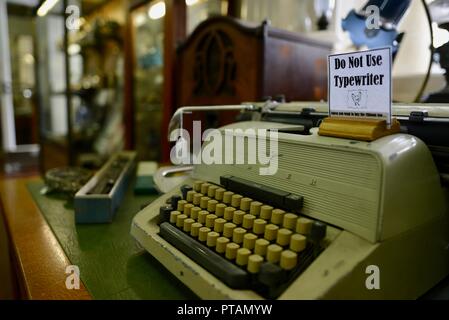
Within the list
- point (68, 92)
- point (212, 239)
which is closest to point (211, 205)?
point (212, 239)

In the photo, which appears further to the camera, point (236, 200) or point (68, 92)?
point (68, 92)

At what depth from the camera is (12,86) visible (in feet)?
16.2

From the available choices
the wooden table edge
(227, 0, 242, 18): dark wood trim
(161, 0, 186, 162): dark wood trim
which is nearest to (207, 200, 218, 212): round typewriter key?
the wooden table edge

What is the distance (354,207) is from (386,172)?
0.09 metres

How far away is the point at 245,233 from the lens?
737mm

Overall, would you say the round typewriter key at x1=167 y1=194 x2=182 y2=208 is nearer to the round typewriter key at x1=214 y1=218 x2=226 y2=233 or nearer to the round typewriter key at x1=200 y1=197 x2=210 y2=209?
the round typewriter key at x1=200 y1=197 x2=210 y2=209

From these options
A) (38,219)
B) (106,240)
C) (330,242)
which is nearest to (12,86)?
(38,219)

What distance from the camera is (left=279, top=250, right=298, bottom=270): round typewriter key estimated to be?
2.05ft

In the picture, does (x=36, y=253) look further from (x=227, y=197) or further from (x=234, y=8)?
(x=234, y=8)

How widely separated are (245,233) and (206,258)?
10 centimetres

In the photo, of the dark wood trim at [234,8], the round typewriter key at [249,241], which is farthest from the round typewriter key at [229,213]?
the dark wood trim at [234,8]
